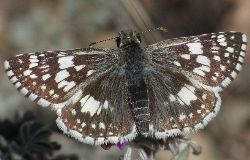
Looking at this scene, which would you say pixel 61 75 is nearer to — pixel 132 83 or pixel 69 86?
pixel 69 86

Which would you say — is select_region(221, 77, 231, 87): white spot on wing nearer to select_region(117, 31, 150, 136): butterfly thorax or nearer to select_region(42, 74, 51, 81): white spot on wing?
select_region(117, 31, 150, 136): butterfly thorax

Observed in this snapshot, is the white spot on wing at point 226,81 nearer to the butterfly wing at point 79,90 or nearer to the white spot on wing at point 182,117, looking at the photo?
the white spot on wing at point 182,117

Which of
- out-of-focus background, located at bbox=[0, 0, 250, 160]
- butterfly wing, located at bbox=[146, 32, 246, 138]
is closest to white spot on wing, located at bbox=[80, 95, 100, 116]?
butterfly wing, located at bbox=[146, 32, 246, 138]

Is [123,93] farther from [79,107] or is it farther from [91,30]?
[91,30]

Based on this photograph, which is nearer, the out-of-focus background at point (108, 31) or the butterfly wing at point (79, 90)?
the butterfly wing at point (79, 90)

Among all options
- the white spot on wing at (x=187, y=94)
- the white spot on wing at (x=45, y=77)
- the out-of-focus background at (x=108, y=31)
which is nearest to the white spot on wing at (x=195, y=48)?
the white spot on wing at (x=187, y=94)

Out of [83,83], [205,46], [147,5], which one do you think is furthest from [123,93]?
[147,5]

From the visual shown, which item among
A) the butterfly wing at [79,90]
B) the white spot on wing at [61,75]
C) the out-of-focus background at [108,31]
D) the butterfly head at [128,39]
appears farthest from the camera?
the out-of-focus background at [108,31]
